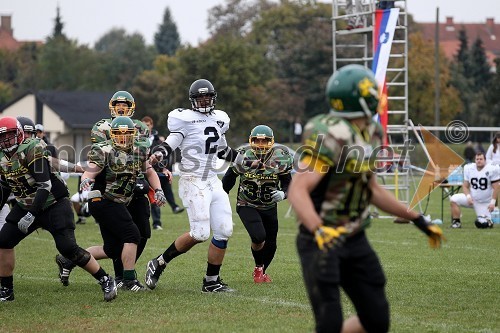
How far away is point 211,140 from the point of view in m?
8.34

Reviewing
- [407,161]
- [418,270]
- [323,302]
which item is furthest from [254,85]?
[323,302]

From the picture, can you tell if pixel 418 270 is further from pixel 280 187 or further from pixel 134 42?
pixel 134 42

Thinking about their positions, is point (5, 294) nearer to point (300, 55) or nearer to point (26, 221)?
point (26, 221)

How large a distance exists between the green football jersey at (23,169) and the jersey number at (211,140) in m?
1.55

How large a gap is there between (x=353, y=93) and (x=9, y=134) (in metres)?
3.86

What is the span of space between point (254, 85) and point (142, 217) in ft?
144

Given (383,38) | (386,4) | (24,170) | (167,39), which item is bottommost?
(24,170)

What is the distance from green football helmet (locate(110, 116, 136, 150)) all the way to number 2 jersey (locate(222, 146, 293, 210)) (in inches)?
53.8

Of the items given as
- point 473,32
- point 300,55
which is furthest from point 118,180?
point 473,32

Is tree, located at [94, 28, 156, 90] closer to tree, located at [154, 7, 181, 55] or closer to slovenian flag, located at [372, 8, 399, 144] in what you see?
tree, located at [154, 7, 181, 55]

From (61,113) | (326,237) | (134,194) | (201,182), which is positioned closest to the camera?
(326,237)

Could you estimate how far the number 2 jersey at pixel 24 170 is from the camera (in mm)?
7539

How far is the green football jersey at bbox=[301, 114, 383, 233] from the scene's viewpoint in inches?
183

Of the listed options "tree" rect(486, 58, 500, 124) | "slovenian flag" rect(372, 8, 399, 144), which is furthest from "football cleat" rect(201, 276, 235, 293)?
"tree" rect(486, 58, 500, 124)
